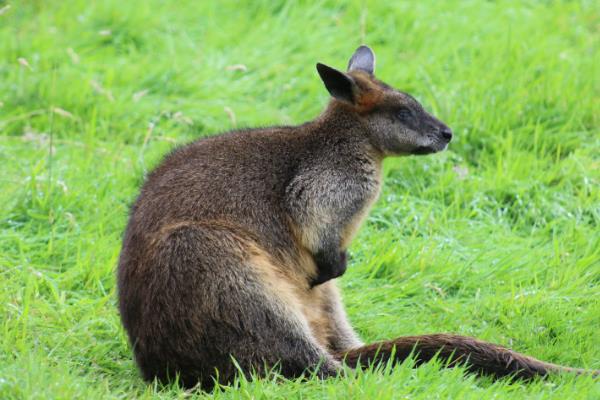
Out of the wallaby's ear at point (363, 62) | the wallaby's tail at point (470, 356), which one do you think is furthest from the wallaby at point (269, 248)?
the wallaby's ear at point (363, 62)

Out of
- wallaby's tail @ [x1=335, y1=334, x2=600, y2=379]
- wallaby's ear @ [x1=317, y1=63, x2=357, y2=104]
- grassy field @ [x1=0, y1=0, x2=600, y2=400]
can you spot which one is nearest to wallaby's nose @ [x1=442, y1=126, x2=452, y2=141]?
wallaby's ear @ [x1=317, y1=63, x2=357, y2=104]

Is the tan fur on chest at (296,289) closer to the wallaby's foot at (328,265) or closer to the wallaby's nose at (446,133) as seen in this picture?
the wallaby's foot at (328,265)

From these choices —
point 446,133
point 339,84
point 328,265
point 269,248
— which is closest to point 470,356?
point 328,265

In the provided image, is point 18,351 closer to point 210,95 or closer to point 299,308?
point 299,308

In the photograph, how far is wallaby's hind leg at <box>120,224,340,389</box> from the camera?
197 inches

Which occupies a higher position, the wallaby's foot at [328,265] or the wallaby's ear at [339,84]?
the wallaby's ear at [339,84]

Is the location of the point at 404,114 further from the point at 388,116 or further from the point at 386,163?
the point at 386,163

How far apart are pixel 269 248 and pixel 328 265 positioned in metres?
0.38

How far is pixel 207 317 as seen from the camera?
5012 millimetres

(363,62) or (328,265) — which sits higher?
(363,62)

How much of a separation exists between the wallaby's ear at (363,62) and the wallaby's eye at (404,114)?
444 mm

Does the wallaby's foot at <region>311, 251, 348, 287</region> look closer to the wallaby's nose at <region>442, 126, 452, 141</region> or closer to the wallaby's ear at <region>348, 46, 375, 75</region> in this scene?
the wallaby's nose at <region>442, 126, 452, 141</region>

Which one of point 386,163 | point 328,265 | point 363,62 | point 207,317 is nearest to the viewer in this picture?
point 207,317

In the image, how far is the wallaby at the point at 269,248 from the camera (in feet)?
16.5
